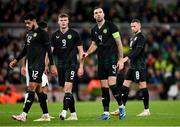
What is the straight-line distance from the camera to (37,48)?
55.8 feet

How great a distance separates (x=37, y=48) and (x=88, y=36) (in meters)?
15.0

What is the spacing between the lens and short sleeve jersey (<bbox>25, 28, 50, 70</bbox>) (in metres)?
16.9

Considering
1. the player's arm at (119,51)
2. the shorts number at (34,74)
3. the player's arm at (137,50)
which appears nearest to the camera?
the shorts number at (34,74)

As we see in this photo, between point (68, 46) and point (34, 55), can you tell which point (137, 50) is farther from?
point (34, 55)

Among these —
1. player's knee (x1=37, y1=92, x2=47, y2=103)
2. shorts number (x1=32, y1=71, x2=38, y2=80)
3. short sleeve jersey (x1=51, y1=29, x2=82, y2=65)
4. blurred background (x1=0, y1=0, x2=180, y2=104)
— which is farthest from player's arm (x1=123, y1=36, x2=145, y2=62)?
blurred background (x1=0, y1=0, x2=180, y2=104)

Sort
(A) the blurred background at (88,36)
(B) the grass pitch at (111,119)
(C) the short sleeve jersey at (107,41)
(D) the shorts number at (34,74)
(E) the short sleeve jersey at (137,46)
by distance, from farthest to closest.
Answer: (A) the blurred background at (88,36), (E) the short sleeve jersey at (137,46), (C) the short sleeve jersey at (107,41), (D) the shorts number at (34,74), (B) the grass pitch at (111,119)

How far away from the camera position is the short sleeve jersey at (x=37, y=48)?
55.6 ft

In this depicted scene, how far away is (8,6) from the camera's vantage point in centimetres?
3250

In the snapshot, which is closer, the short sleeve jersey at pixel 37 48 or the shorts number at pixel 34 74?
the shorts number at pixel 34 74

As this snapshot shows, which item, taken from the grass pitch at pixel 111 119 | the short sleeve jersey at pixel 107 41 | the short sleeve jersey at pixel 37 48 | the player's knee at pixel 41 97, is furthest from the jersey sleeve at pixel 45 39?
the grass pitch at pixel 111 119

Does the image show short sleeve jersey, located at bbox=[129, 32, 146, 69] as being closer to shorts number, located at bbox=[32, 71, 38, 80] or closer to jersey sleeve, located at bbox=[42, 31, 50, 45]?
jersey sleeve, located at bbox=[42, 31, 50, 45]

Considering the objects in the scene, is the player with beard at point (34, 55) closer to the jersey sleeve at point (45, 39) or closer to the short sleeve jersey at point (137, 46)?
the jersey sleeve at point (45, 39)

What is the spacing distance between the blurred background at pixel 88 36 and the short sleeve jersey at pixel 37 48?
36.2 feet

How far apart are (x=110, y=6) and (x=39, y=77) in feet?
59.4
